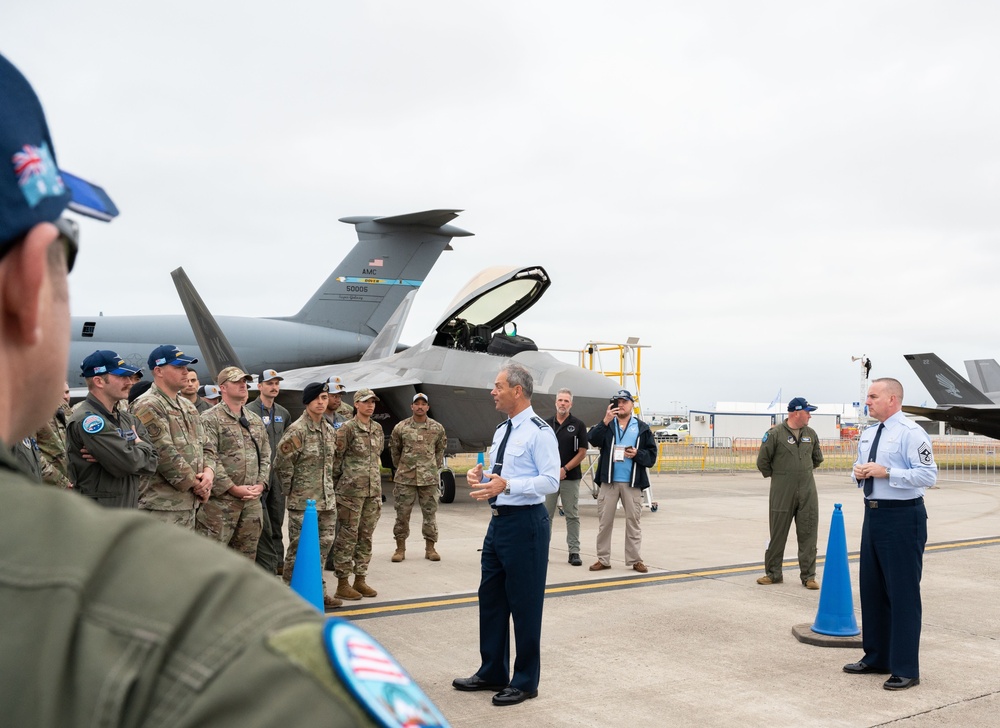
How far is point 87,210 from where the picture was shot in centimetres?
85

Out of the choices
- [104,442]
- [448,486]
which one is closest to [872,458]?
[104,442]

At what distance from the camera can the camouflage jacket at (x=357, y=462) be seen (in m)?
7.10

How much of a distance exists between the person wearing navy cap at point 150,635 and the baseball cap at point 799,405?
7819mm

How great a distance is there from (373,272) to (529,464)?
48.1ft

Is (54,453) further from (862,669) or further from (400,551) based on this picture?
(862,669)

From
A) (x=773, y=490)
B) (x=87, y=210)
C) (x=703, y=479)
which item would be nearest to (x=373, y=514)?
(x=773, y=490)

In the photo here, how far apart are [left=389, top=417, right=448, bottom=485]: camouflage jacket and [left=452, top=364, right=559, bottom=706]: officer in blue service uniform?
369cm

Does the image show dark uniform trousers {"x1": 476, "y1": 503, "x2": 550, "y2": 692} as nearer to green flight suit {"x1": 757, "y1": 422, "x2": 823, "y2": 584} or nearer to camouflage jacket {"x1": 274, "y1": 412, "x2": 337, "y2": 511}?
camouflage jacket {"x1": 274, "y1": 412, "x2": 337, "y2": 511}

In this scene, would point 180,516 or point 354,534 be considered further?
point 354,534

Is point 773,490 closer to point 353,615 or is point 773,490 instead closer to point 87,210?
point 353,615

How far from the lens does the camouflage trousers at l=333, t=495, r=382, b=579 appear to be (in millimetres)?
6701

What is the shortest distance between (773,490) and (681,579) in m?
1.27

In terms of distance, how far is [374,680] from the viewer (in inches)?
24.0

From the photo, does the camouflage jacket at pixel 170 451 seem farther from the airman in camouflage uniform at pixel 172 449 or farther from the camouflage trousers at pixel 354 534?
the camouflage trousers at pixel 354 534
